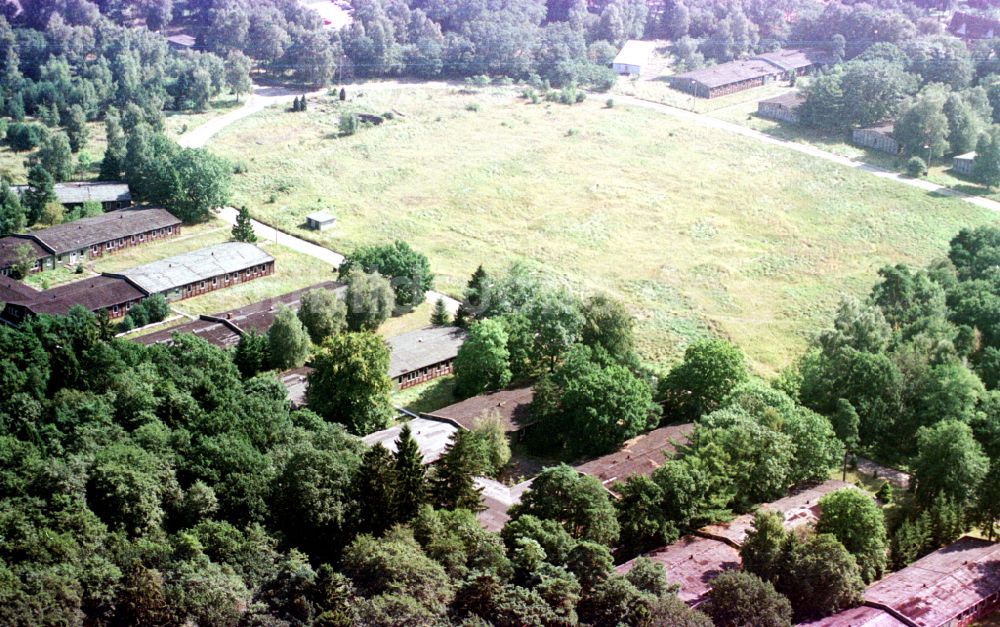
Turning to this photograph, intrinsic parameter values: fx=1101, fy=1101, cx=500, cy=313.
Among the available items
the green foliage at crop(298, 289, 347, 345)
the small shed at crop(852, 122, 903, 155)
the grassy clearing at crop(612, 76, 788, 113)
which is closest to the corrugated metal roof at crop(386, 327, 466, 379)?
the green foliage at crop(298, 289, 347, 345)

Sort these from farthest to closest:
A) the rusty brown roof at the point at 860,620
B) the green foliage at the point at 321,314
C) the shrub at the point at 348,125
Result: the shrub at the point at 348,125 < the green foliage at the point at 321,314 < the rusty brown roof at the point at 860,620

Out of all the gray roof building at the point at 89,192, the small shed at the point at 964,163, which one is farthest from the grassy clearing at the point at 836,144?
the gray roof building at the point at 89,192

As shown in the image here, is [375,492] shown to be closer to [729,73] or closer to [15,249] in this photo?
[15,249]

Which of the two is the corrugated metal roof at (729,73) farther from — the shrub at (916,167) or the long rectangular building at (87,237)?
the long rectangular building at (87,237)

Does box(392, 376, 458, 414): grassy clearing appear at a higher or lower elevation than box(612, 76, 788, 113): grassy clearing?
lower

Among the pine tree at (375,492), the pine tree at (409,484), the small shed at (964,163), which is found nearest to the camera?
Answer: the pine tree at (375,492)

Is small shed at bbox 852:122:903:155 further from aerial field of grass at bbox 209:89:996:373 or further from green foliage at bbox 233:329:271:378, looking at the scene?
green foliage at bbox 233:329:271:378
